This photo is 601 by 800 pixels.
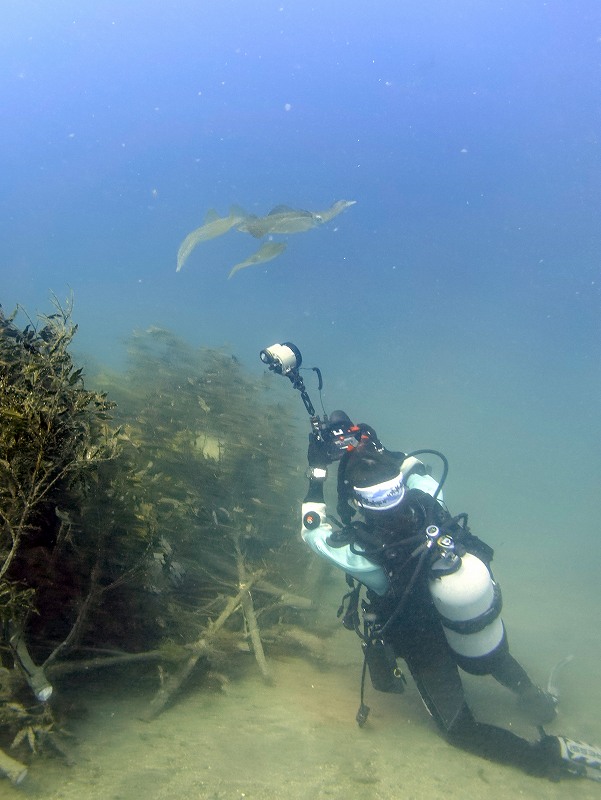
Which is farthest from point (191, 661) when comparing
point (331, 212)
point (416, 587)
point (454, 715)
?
point (331, 212)

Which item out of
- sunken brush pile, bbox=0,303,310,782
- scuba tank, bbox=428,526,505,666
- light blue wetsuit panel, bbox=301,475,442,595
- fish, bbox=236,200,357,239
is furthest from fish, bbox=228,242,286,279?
scuba tank, bbox=428,526,505,666

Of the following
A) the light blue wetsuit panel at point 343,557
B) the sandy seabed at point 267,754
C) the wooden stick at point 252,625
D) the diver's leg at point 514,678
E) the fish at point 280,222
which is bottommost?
the sandy seabed at point 267,754

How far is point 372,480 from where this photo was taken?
4.45 meters

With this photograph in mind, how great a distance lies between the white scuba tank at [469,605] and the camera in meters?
4.21

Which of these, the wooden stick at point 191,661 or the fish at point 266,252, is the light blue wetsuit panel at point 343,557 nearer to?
the wooden stick at point 191,661

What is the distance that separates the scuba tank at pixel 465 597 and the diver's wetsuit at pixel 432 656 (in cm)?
16

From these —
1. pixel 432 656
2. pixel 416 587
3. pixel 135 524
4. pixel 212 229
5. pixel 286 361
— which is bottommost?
pixel 432 656

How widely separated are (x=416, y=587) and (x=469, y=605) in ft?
1.62

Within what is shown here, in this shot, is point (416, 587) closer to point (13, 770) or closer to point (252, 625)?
point (252, 625)

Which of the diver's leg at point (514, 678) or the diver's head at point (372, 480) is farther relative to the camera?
the diver's leg at point (514, 678)

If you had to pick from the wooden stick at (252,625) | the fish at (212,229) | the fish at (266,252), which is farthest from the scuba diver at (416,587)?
the fish at (212,229)

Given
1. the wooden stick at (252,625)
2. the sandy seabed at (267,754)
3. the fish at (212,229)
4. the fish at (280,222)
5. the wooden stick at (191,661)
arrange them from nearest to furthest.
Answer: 1. the sandy seabed at (267,754)
2. the wooden stick at (191,661)
3. the wooden stick at (252,625)
4. the fish at (280,222)
5. the fish at (212,229)

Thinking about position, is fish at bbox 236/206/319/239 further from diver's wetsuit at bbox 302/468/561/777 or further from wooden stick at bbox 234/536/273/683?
wooden stick at bbox 234/536/273/683

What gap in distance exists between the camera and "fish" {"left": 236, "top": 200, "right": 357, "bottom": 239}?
5.25 meters
